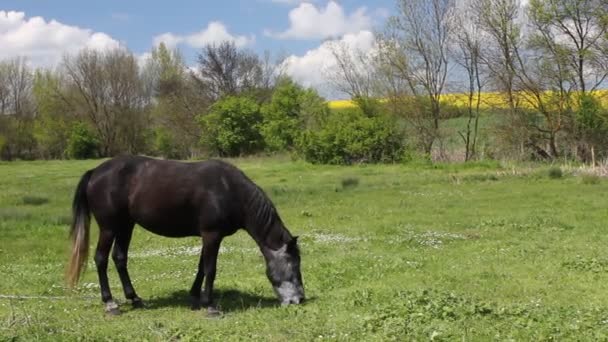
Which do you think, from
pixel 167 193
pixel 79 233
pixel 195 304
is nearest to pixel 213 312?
pixel 195 304

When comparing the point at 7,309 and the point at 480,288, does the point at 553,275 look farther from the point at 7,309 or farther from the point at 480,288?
the point at 7,309

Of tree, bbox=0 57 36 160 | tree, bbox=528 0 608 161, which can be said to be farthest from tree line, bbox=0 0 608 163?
tree, bbox=0 57 36 160

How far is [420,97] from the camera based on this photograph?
4900 cm

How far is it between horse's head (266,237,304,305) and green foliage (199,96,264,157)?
57.3 m

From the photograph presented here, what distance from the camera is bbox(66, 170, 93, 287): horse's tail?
990 cm

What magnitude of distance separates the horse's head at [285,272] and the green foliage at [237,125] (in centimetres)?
5726

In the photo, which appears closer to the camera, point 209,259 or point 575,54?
point 209,259

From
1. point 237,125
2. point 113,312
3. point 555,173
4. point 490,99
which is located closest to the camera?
point 113,312

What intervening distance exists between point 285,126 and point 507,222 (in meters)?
42.3

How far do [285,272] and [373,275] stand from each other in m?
2.95

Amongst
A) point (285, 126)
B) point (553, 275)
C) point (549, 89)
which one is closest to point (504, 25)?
point (549, 89)

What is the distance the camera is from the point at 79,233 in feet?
32.6

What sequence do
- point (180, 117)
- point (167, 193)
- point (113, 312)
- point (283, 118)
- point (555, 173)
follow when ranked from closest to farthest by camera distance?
point (113, 312) → point (167, 193) → point (555, 173) → point (283, 118) → point (180, 117)

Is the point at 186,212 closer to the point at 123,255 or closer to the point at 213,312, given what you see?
the point at 123,255
